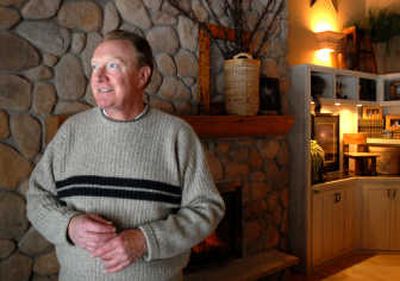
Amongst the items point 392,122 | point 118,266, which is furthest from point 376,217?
point 118,266

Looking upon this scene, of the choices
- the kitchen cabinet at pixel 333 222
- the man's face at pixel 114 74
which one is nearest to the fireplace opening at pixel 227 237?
the kitchen cabinet at pixel 333 222

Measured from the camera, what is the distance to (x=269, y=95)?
3010 millimetres

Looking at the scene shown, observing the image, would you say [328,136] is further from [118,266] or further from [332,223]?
[118,266]

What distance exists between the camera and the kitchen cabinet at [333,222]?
3.28 metres

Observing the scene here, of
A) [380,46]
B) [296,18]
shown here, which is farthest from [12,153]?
[380,46]

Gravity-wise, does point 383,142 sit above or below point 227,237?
above

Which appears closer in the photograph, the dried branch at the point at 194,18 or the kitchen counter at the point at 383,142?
the dried branch at the point at 194,18

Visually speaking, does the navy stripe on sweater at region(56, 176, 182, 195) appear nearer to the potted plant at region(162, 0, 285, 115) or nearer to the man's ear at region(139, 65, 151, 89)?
the man's ear at region(139, 65, 151, 89)

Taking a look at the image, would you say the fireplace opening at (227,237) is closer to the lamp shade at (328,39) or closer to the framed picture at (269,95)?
the framed picture at (269,95)

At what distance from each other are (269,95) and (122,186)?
6.79 feet

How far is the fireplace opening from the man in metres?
1.45

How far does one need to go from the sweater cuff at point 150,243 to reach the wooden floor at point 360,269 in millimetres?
2340

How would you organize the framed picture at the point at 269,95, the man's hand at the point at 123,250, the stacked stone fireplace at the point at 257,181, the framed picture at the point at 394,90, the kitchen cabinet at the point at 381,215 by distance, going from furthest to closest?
1. the framed picture at the point at 394,90
2. the kitchen cabinet at the point at 381,215
3. the framed picture at the point at 269,95
4. the stacked stone fireplace at the point at 257,181
5. the man's hand at the point at 123,250

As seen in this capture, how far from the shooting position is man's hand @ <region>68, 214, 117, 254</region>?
107cm
